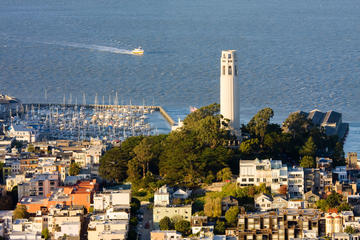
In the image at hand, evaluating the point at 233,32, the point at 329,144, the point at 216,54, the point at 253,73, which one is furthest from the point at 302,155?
the point at 233,32

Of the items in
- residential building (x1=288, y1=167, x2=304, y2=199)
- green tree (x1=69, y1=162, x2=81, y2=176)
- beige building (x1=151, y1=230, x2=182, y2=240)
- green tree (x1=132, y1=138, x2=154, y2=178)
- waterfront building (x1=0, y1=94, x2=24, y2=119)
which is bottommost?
beige building (x1=151, y1=230, x2=182, y2=240)

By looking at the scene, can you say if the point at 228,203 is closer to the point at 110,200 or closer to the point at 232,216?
the point at 232,216

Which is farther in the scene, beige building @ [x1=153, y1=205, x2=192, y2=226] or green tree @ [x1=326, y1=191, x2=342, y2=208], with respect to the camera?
green tree @ [x1=326, y1=191, x2=342, y2=208]

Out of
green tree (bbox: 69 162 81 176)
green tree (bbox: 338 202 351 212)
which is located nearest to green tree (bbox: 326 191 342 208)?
green tree (bbox: 338 202 351 212)

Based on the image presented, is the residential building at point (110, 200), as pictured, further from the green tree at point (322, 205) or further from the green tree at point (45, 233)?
the green tree at point (322, 205)

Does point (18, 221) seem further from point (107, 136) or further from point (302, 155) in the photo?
point (107, 136)

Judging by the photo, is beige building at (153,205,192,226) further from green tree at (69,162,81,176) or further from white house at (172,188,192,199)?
green tree at (69,162,81,176)

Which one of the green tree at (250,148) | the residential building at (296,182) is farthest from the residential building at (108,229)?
the green tree at (250,148)
